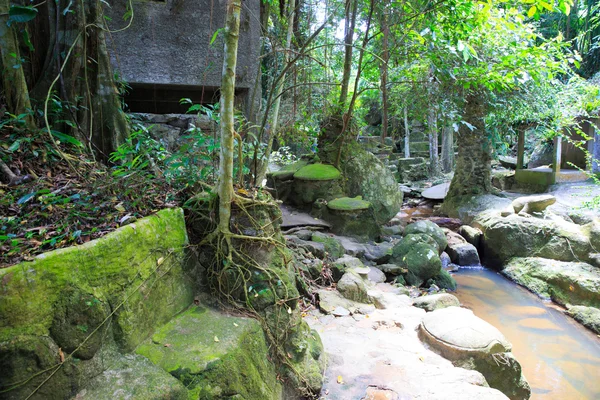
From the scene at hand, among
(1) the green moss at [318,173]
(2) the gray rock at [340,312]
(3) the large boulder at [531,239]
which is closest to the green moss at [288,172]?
(1) the green moss at [318,173]

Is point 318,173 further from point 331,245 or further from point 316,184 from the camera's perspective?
point 331,245

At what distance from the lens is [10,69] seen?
2930 mm

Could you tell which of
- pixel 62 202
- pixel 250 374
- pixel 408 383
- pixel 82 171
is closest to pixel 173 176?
pixel 82 171

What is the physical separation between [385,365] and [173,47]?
529 centimetres

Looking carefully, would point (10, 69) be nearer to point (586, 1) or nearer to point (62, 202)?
point (62, 202)

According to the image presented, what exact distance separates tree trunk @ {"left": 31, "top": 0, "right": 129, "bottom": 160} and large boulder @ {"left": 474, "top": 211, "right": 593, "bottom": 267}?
26.0 ft

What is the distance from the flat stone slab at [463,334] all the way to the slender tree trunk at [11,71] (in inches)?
162

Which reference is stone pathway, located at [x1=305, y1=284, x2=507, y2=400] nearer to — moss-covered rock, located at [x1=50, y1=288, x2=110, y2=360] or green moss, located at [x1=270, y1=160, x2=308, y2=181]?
moss-covered rock, located at [x1=50, y1=288, x2=110, y2=360]

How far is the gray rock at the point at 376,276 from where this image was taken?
6.51 metres

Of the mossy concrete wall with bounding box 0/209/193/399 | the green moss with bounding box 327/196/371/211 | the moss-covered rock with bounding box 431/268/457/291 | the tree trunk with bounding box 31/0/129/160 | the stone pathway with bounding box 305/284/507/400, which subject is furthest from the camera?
the green moss with bounding box 327/196/371/211

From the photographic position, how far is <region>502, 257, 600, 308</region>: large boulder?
663 centimetres

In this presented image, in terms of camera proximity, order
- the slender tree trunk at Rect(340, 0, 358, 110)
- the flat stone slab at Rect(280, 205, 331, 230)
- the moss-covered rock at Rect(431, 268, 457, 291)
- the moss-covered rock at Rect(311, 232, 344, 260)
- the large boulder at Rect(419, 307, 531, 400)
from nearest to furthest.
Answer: the large boulder at Rect(419, 307, 531, 400) < the slender tree trunk at Rect(340, 0, 358, 110) < the moss-covered rock at Rect(311, 232, 344, 260) < the moss-covered rock at Rect(431, 268, 457, 291) < the flat stone slab at Rect(280, 205, 331, 230)

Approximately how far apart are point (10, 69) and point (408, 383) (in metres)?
4.00

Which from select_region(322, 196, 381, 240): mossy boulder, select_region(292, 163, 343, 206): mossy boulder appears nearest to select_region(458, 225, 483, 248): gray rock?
select_region(322, 196, 381, 240): mossy boulder
